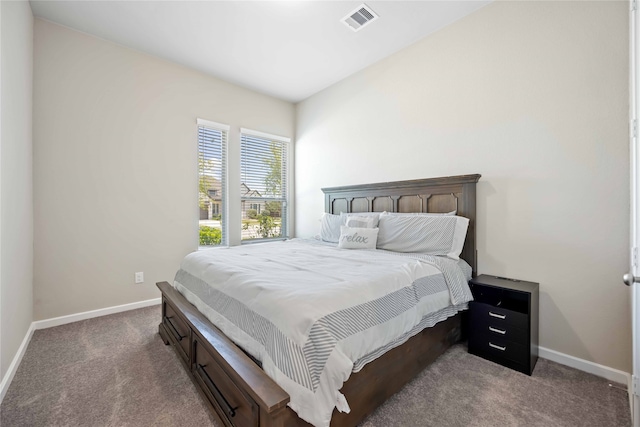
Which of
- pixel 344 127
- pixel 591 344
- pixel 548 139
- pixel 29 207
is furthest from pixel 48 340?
pixel 548 139

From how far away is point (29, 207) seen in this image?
2.49 meters

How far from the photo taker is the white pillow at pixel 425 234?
2.41 meters

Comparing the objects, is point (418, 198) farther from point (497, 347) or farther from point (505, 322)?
point (497, 347)

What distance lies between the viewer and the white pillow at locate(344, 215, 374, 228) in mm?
2973

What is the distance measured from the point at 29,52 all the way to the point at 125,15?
90 centimetres

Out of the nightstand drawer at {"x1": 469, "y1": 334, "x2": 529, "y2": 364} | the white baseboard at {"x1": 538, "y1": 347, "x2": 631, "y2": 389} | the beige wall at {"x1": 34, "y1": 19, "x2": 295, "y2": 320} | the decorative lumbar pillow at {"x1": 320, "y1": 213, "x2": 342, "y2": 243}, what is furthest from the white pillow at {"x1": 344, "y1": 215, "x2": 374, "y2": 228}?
the beige wall at {"x1": 34, "y1": 19, "x2": 295, "y2": 320}

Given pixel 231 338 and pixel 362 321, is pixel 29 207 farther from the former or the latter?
pixel 362 321

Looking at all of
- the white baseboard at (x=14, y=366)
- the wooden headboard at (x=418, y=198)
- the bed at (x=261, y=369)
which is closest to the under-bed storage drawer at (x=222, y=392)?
the bed at (x=261, y=369)

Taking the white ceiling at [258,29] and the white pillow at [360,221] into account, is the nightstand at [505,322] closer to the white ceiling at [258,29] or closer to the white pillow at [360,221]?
the white pillow at [360,221]

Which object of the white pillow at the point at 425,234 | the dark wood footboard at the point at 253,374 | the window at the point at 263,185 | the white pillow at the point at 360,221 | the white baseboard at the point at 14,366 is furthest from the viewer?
the window at the point at 263,185

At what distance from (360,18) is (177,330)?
10.5 ft

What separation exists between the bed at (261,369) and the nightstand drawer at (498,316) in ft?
0.57

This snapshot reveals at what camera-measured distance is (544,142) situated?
217cm

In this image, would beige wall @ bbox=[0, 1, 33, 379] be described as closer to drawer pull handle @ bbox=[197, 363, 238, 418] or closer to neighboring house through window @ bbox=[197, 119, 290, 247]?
drawer pull handle @ bbox=[197, 363, 238, 418]
